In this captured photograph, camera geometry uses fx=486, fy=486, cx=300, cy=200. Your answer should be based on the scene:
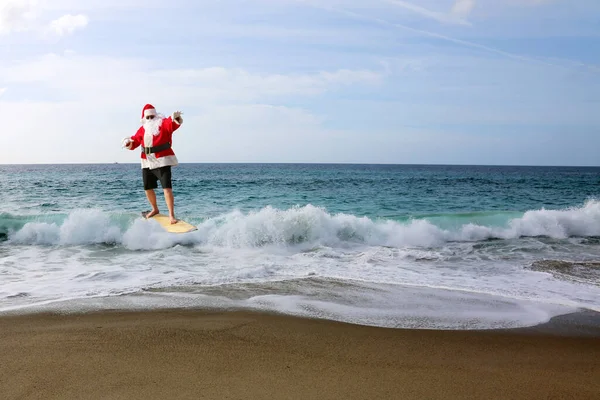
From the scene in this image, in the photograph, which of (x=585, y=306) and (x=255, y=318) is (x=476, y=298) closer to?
(x=585, y=306)

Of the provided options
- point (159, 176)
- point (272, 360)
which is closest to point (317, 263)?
point (159, 176)

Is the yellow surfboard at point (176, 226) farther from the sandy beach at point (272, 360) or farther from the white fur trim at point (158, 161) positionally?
the sandy beach at point (272, 360)

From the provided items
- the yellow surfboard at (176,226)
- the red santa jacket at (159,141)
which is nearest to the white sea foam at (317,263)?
the yellow surfboard at (176,226)

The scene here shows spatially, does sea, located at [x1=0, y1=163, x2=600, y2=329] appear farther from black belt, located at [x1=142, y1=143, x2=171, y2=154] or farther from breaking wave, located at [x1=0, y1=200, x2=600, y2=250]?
black belt, located at [x1=142, y1=143, x2=171, y2=154]

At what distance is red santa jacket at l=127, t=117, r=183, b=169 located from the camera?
18.0ft

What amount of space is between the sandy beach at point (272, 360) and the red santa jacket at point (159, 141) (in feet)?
5.98

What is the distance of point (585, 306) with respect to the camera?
663 centimetres

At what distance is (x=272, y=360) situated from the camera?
4.49 meters

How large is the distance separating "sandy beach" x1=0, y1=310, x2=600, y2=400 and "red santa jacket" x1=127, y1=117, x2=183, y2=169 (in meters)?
1.82

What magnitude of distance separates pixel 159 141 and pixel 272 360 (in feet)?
8.97

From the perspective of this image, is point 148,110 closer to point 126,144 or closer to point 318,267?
point 126,144

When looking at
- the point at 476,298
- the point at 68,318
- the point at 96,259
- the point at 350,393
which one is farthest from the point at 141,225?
the point at 350,393

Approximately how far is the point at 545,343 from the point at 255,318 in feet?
10.5

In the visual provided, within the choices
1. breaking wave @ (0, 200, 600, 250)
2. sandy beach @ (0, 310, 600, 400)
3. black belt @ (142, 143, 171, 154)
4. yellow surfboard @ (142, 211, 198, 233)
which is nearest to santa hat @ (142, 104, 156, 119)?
black belt @ (142, 143, 171, 154)
